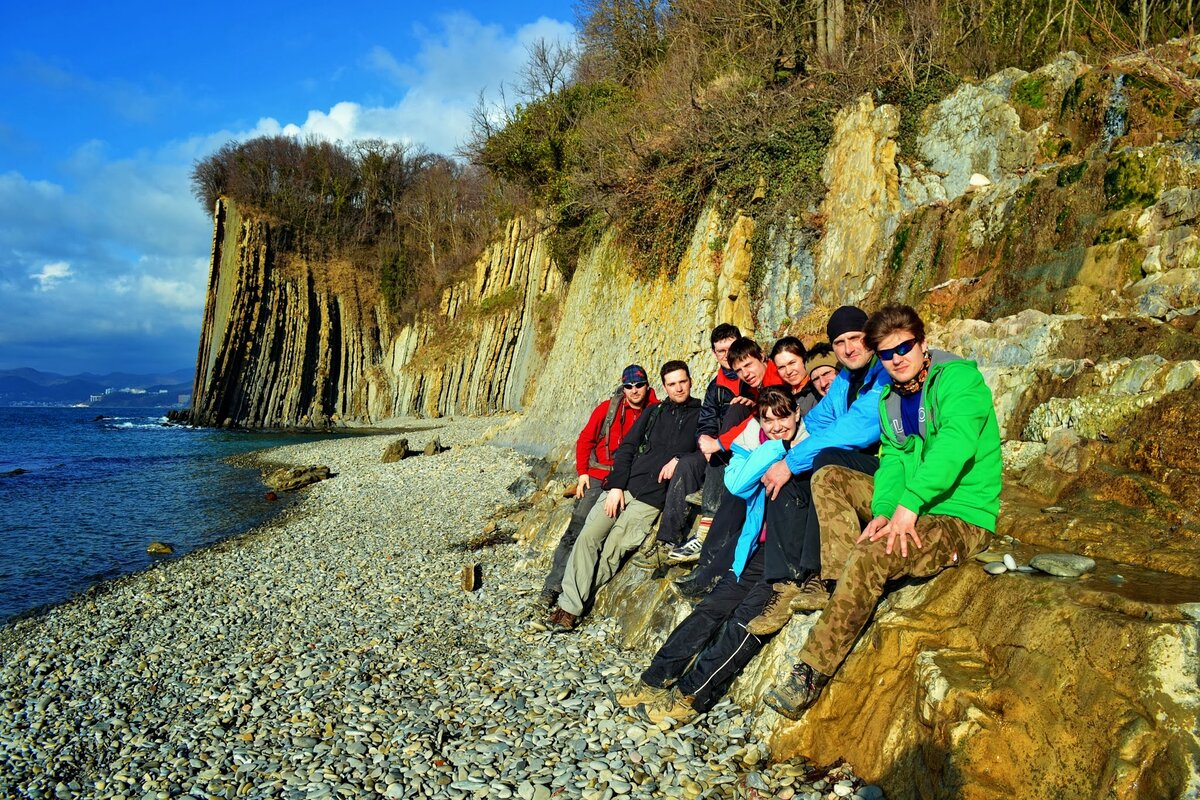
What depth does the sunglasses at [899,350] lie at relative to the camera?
392 cm

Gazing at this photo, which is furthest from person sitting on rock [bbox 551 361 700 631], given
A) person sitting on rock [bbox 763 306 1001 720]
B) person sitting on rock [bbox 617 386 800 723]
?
person sitting on rock [bbox 763 306 1001 720]

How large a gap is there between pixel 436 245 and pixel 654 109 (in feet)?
107

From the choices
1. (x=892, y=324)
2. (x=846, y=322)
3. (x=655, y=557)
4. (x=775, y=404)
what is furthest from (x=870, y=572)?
(x=655, y=557)

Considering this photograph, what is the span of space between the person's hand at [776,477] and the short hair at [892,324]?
1.05 meters

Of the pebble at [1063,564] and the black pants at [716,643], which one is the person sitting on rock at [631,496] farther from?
the pebble at [1063,564]

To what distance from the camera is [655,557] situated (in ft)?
21.4

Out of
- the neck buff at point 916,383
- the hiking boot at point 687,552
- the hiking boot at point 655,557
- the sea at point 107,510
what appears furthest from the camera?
the sea at point 107,510

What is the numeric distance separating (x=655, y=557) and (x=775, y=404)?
2.19 m

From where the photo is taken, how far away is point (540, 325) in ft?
95.3

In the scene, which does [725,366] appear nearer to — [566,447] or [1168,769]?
[1168,769]

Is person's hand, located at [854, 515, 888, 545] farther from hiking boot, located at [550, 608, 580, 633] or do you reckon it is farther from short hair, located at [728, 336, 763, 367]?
hiking boot, located at [550, 608, 580, 633]

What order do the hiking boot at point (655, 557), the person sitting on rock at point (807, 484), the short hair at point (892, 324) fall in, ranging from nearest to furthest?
the short hair at point (892, 324), the person sitting on rock at point (807, 484), the hiking boot at point (655, 557)

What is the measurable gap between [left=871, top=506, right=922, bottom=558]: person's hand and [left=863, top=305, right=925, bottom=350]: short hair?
37.3 inches

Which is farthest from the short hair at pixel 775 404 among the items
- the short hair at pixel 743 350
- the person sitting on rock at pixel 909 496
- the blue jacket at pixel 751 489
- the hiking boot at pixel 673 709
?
the hiking boot at pixel 673 709
